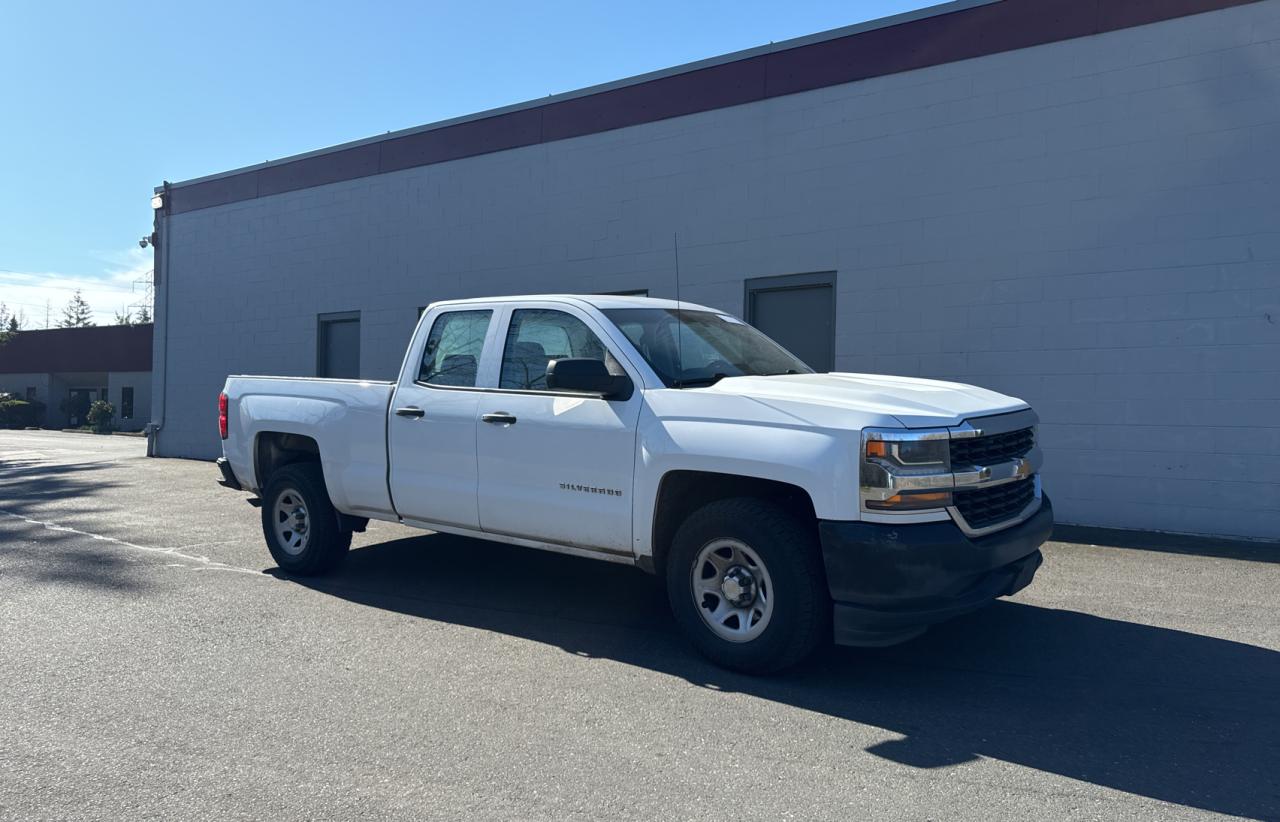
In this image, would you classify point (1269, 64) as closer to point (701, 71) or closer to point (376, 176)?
point (701, 71)

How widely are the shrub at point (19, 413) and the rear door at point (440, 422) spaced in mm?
41326

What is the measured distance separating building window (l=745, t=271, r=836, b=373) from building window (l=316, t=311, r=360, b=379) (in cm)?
755

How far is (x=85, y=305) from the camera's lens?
99750mm

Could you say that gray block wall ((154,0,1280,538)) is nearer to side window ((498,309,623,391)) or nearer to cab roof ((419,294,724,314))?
cab roof ((419,294,724,314))

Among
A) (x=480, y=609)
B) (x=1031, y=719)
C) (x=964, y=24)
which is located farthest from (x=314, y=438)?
(x=964, y=24)

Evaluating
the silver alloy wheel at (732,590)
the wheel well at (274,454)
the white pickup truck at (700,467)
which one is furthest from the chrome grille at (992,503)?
the wheel well at (274,454)

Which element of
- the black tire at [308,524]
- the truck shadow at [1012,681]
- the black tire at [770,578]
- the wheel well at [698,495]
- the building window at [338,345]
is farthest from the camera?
the building window at [338,345]

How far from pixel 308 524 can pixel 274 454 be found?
2.59ft

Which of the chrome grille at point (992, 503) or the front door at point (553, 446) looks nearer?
the chrome grille at point (992, 503)

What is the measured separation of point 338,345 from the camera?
16.2 metres

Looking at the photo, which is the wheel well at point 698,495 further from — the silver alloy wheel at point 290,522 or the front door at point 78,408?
the front door at point 78,408

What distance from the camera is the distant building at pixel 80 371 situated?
37219 mm

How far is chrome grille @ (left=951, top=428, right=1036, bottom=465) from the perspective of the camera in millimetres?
4434

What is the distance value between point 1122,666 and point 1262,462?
4835 millimetres
